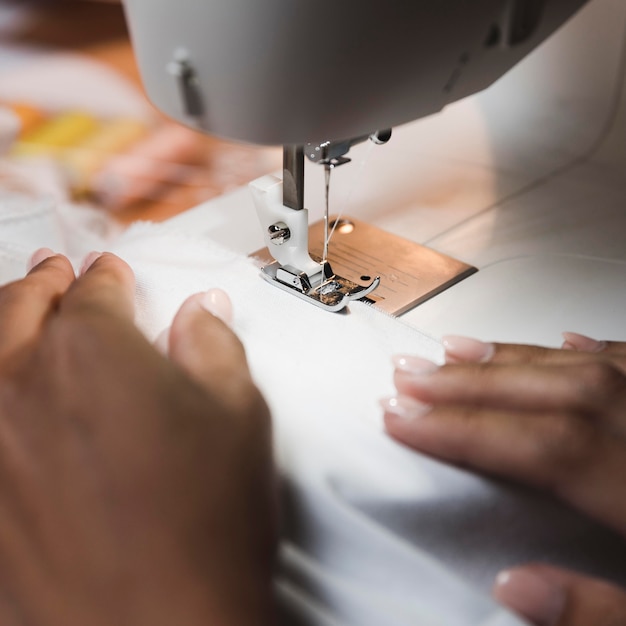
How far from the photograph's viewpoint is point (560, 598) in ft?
1.48

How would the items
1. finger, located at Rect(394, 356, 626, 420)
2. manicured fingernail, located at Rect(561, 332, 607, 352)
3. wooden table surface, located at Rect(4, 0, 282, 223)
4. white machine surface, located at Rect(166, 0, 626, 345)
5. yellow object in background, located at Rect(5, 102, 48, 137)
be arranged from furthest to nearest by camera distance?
yellow object in background, located at Rect(5, 102, 48, 137)
wooden table surface, located at Rect(4, 0, 282, 223)
white machine surface, located at Rect(166, 0, 626, 345)
manicured fingernail, located at Rect(561, 332, 607, 352)
finger, located at Rect(394, 356, 626, 420)

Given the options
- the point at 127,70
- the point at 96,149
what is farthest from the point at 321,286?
the point at 127,70

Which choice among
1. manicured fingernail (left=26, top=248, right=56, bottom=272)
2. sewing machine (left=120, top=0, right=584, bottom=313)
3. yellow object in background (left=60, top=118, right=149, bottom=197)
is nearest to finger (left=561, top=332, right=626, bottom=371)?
sewing machine (left=120, top=0, right=584, bottom=313)

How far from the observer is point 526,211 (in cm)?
92

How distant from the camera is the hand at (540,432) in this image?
456 mm

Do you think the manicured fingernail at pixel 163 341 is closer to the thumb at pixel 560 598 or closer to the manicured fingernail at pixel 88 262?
the manicured fingernail at pixel 88 262

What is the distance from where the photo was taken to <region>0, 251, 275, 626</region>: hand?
0.43 meters

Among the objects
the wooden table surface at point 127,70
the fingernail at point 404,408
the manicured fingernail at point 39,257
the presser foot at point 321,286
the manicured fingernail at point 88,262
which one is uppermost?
the fingernail at point 404,408

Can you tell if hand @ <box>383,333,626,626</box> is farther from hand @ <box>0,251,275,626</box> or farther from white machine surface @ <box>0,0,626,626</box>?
hand @ <box>0,251,275,626</box>

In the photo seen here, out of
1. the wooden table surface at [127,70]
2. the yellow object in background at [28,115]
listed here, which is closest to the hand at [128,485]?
the wooden table surface at [127,70]

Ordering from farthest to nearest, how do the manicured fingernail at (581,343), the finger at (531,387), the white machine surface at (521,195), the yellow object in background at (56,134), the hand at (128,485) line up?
the yellow object in background at (56,134) < the white machine surface at (521,195) < the manicured fingernail at (581,343) < the finger at (531,387) < the hand at (128,485)

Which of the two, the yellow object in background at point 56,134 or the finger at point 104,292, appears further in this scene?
the yellow object in background at point 56,134

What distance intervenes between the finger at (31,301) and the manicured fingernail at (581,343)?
433 mm

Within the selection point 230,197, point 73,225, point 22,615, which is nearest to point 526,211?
point 230,197
